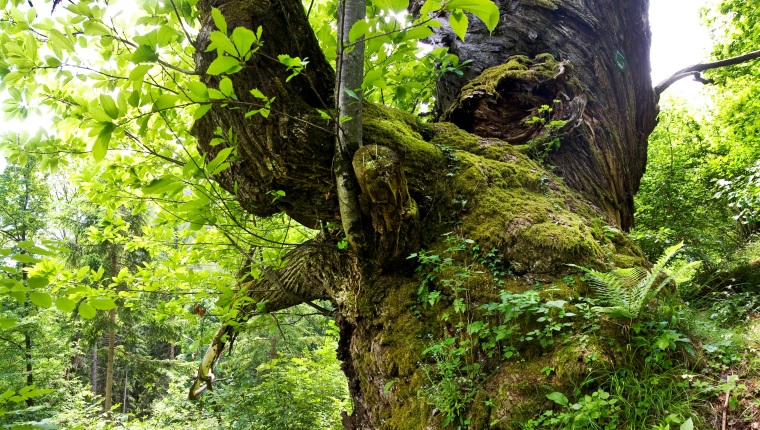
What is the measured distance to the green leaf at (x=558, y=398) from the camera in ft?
5.14

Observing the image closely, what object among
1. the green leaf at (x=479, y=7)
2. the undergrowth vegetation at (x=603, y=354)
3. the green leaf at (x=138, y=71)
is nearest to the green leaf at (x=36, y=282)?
the green leaf at (x=138, y=71)

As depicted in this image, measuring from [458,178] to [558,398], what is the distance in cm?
158

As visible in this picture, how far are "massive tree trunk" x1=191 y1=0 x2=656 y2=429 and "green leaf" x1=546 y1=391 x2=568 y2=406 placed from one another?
10 centimetres

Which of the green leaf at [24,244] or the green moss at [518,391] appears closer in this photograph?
the green leaf at [24,244]

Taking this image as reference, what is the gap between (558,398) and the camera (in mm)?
1578

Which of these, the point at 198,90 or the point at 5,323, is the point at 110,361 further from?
the point at 198,90

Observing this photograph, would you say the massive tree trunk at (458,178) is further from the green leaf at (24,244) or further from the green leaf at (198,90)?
the green leaf at (24,244)

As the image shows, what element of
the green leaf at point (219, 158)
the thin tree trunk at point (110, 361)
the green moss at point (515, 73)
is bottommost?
the thin tree trunk at point (110, 361)

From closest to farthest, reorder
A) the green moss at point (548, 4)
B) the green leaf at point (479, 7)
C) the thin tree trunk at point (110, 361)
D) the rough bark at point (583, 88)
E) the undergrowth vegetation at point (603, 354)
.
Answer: the green leaf at point (479, 7), the undergrowth vegetation at point (603, 354), the rough bark at point (583, 88), the green moss at point (548, 4), the thin tree trunk at point (110, 361)

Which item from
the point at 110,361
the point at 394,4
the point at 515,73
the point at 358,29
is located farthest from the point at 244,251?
the point at 110,361

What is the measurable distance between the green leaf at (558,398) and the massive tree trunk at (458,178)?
96 mm

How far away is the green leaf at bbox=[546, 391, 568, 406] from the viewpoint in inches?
61.7

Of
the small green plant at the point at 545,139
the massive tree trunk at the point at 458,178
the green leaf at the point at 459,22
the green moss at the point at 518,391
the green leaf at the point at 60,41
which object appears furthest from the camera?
the small green plant at the point at 545,139

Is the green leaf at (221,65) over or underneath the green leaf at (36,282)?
over
